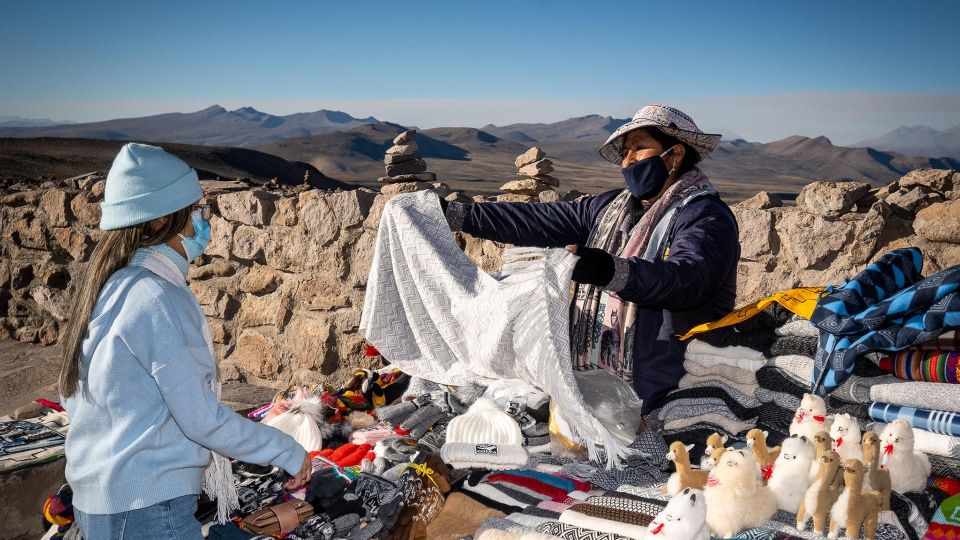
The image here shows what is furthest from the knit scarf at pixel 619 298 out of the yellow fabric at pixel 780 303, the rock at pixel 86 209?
the rock at pixel 86 209

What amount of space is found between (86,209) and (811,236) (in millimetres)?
5808

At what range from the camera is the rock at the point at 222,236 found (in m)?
5.20

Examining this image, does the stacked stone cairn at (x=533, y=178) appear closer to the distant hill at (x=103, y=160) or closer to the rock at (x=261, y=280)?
the rock at (x=261, y=280)

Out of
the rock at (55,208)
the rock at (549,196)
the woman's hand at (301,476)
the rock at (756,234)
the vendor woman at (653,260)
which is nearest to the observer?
the woman's hand at (301,476)

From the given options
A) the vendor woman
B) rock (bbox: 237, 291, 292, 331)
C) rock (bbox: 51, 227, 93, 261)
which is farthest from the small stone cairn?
rock (bbox: 51, 227, 93, 261)

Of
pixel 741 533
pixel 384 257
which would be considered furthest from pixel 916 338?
pixel 384 257

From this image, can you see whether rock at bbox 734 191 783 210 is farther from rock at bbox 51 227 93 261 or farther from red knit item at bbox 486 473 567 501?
rock at bbox 51 227 93 261

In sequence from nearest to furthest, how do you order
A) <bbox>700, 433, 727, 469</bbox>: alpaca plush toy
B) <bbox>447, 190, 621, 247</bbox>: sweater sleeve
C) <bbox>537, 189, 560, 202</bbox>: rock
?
<bbox>700, 433, 727, 469</bbox>: alpaca plush toy
<bbox>447, 190, 621, 247</bbox>: sweater sleeve
<bbox>537, 189, 560, 202</bbox>: rock

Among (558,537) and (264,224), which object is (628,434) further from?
(264,224)

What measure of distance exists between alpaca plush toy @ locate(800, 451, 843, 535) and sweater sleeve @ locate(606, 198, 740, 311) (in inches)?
29.1

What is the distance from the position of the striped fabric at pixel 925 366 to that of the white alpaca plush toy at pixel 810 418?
28 centimetres

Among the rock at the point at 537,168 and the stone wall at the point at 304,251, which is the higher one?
the rock at the point at 537,168

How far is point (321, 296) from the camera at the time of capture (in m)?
4.93

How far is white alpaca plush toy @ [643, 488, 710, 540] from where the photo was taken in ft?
5.49
